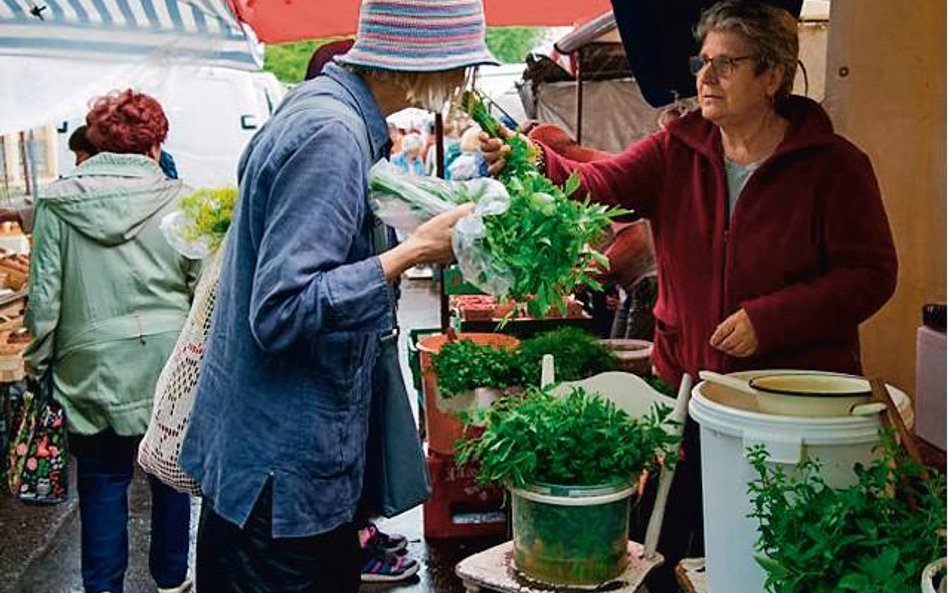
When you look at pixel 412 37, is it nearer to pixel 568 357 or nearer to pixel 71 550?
pixel 568 357

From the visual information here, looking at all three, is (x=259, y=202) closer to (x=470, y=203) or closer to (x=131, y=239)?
(x=470, y=203)

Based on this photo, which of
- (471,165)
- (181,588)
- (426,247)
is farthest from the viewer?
(181,588)

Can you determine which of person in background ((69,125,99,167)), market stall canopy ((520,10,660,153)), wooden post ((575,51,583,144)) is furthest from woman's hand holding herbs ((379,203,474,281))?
wooden post ((575,51,583,144))

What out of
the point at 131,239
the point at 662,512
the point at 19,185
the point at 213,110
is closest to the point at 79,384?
the point at 131,239

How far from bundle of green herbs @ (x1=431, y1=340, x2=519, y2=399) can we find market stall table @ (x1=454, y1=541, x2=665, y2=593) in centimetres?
133

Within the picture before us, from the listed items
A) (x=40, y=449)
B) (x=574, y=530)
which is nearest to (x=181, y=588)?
(x=40, y=449)

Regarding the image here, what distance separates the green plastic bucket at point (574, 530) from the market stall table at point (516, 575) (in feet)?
0.08

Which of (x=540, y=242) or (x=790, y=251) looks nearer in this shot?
(x=540, y=242)

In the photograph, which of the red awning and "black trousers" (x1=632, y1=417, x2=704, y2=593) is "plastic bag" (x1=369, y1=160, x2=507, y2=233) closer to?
"black trousers" (x1=632, y1=417, x2=704, y2=593)

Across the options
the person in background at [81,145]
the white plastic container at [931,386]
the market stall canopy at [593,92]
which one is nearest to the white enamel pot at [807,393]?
the white plastic container at [931,386]

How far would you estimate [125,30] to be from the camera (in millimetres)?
6086

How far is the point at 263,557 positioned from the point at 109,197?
234cm

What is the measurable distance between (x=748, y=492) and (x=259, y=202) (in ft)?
4.05

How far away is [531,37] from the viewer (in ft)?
121
